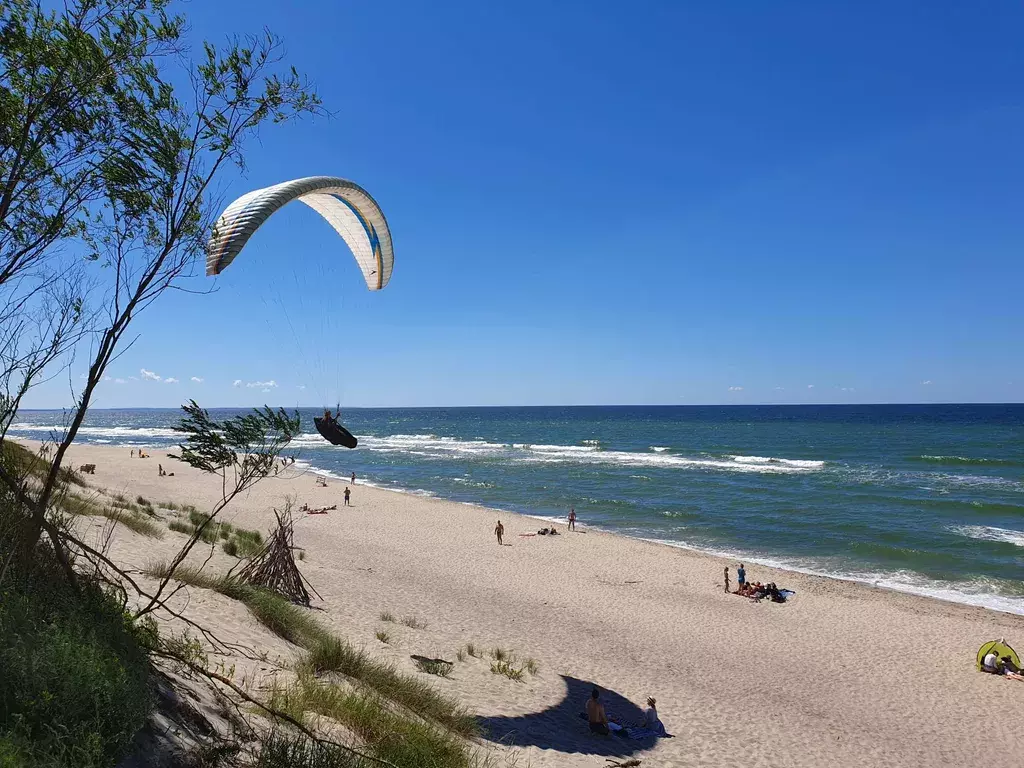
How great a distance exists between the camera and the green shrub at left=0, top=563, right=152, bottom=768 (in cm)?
340

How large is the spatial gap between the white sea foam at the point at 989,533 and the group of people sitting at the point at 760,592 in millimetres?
12931

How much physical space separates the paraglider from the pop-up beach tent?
14563 millimetres

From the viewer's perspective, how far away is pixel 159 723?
4363 millimetres

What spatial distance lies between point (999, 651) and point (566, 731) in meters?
11.2

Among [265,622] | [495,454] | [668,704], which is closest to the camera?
[265,622]

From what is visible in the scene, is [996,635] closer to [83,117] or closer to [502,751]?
[502,751]

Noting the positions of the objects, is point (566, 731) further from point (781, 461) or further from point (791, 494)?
point (781, 461)

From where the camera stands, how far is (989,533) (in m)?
25.2

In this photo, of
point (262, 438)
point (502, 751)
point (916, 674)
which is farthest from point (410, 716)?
point (916, 674)

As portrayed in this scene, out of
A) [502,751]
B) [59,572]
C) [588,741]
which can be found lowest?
[588,741]

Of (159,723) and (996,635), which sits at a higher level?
(159,723)

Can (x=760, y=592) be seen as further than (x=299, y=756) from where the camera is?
Yes

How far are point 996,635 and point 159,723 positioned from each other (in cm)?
1870

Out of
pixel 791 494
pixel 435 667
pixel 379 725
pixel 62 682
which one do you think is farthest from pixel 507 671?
pixel 791 494
